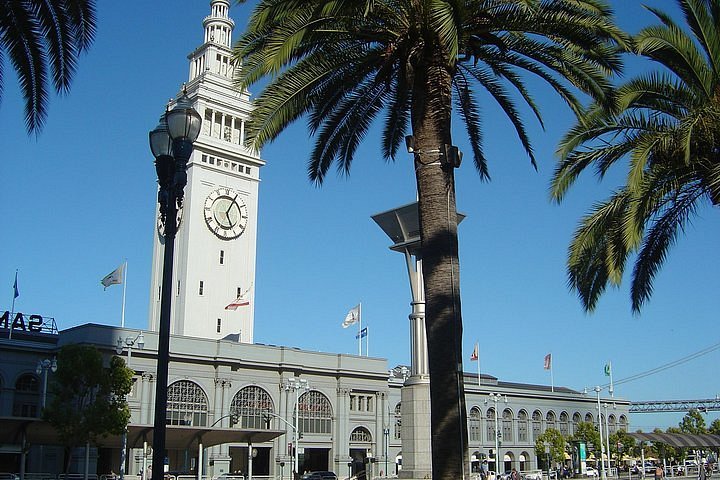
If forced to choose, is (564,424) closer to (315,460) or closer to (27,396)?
(315,460)

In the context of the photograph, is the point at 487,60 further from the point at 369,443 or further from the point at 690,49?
the point at 369,443

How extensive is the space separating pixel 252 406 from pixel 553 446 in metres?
36.4

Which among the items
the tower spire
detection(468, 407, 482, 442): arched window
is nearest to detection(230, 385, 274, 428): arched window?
detection(468, 407, 482, 442): arched window

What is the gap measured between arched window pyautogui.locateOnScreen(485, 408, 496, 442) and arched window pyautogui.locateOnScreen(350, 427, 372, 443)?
19001 mm

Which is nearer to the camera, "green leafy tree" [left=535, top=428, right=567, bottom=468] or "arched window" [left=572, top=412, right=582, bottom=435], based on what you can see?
"green leafy tree" [left=535, top=428, right=567, bottom=468]

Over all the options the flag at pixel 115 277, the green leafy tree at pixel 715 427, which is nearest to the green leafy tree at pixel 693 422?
the green leafy tree at pixel 715 427

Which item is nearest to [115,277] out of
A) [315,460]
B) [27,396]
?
[27,396]

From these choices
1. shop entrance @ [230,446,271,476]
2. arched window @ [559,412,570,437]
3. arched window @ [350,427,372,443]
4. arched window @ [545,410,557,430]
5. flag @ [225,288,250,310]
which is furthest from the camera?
arched window @ [559,412,570,437]

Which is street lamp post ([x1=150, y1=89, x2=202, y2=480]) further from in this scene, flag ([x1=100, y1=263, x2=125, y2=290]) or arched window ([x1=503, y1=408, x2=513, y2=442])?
arched window ([x1=503, y1=408, x2=513, y2=442])

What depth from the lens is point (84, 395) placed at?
140 feet

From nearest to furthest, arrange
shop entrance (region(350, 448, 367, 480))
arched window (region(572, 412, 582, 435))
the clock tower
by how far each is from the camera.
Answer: shop entrance (region(350, 448, 367, 480)) < the clock tower < arched window (region(572, 412, 582, 435))

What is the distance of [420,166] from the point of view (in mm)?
17359

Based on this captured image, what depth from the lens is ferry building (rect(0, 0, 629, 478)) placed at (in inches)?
2466

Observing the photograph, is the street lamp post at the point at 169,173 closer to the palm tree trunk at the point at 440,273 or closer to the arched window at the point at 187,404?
the palm tree trunk at the point at 440,273
